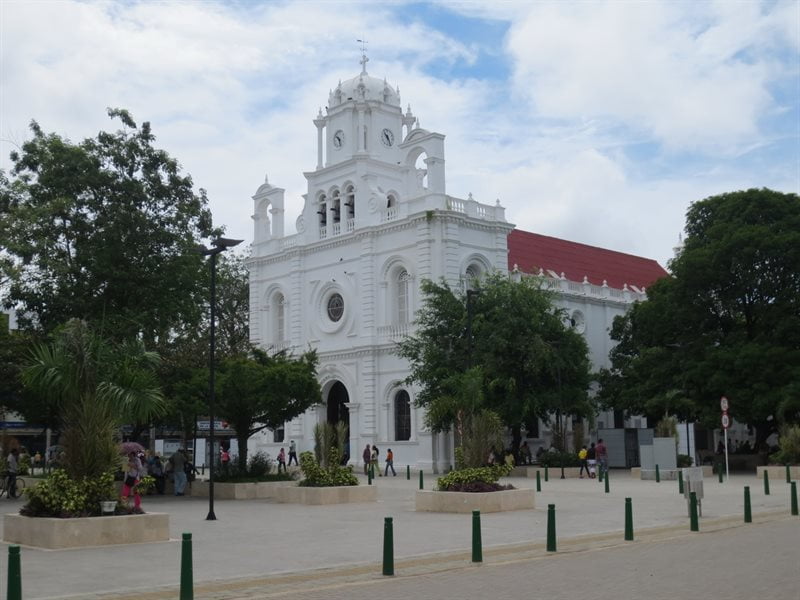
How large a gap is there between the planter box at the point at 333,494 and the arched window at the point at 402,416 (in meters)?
19.8

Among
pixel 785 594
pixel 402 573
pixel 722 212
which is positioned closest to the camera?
pixel 785 594

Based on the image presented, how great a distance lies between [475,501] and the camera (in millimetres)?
21156

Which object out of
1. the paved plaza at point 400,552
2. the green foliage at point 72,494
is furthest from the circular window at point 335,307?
the green foliage at point 72,494

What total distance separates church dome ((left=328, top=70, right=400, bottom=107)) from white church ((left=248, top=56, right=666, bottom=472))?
0.23 ft

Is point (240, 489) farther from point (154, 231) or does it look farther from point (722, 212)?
point (722, 212)

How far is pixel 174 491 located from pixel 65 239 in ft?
30.4

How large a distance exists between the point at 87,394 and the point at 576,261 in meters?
46.4

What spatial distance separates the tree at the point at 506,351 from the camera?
40312mm

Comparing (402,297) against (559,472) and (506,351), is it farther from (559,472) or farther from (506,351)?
(559,472)

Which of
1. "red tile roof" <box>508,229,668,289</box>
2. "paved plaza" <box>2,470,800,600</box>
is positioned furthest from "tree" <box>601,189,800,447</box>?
"paved plaza" <box>2,470,800,600</box>

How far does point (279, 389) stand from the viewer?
→ 96.3 feet

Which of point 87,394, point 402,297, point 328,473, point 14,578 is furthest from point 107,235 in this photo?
point 14,578

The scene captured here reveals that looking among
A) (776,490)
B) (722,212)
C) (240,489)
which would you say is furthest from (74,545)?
(722,212)

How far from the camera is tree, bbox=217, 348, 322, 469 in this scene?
1144 inches
